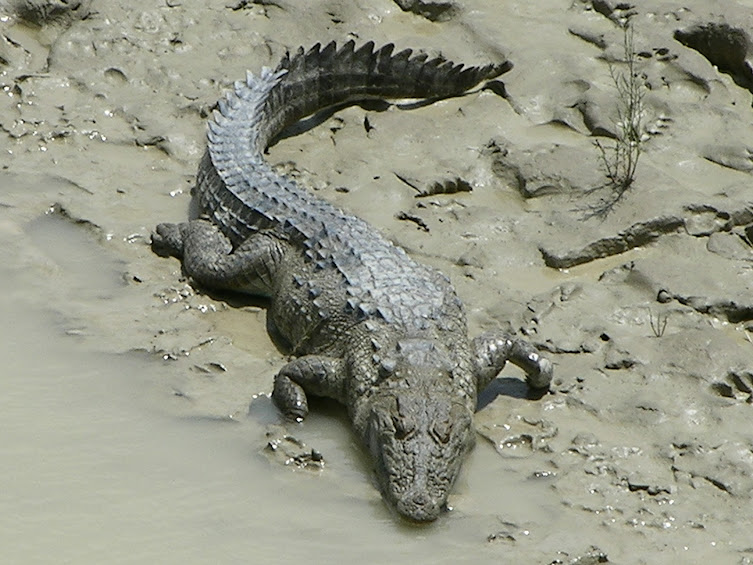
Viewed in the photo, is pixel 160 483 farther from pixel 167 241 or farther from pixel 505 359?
pixel 167 241

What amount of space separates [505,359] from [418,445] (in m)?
0.87

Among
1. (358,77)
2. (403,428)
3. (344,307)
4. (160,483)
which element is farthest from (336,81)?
(160,483)

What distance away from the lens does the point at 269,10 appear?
9266 mm

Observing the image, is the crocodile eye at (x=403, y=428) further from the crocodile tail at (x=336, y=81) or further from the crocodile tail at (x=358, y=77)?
the crocodile tail at (x=358, y=77)

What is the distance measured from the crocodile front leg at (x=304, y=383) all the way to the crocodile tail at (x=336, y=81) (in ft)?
7.41

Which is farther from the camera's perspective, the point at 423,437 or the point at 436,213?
the point at 436,213

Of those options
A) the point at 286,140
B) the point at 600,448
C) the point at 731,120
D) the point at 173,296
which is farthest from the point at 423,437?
the point at 731,120

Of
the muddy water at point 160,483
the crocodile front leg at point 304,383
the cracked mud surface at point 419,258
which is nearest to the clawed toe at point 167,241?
the cracked mud surface at point 419,258

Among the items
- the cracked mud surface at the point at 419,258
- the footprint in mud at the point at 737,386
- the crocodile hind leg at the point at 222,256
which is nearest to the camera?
the cracked mud surface at the point at 419,258

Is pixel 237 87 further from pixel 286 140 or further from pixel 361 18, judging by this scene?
pixel 361 18

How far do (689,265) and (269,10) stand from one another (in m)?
3.97

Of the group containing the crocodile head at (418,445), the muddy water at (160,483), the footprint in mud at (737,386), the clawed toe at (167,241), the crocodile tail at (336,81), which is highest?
the crocodile tail at (336,81)

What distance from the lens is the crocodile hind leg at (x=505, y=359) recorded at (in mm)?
6066

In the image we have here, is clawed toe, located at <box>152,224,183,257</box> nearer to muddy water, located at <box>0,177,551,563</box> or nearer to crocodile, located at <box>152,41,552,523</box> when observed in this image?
crocodile, located at <box>152,41,552,523</box>
